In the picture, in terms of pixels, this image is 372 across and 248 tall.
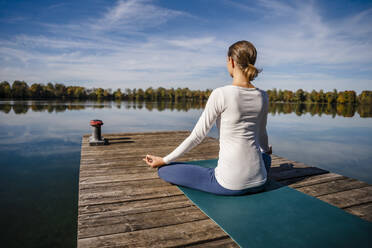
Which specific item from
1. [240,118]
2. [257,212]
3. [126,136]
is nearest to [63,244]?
[257,212]

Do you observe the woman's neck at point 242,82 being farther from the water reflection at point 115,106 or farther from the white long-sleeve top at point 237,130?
the water reflection at point 115,106

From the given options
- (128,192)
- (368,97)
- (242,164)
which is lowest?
(128,192)

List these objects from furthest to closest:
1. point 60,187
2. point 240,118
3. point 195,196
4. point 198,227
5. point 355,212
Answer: point 60,187 < point 195,196 < point 355,212 < point 240,118 < point 198,227

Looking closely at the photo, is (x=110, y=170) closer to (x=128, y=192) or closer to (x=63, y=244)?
(x=128, y=192)

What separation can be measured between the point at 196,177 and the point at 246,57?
129cm

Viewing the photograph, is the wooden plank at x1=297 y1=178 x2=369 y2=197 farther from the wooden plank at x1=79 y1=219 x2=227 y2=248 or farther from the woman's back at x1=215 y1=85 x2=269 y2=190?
the wooden plank at x1=79 y1=219 x2=227 y2=248

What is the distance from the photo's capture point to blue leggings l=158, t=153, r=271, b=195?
7.18 feet

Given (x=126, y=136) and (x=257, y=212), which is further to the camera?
(x=126, y=136)

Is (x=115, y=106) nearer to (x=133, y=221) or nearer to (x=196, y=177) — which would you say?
→ (x=196, y=177)

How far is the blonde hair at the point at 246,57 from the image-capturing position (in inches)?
76.4

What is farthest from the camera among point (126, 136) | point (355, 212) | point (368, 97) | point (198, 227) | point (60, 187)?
point (368, 97)

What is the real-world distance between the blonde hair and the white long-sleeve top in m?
0.16

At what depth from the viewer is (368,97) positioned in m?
59.9

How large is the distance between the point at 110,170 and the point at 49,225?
1.27 metres
